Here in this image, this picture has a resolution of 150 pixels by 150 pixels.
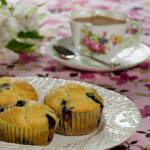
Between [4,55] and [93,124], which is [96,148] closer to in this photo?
[93,124]

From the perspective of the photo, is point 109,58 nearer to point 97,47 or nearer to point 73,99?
point 97,47

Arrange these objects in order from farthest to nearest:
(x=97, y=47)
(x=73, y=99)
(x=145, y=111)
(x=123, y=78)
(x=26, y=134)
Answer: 1. (x=97, y=47)
2. (x=123, y=78)
3. (x=145, y=111)
4. (x=73, y=99)
5. (x=26, y=134)

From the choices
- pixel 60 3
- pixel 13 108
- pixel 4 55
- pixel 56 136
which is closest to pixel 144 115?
pixel 56 136

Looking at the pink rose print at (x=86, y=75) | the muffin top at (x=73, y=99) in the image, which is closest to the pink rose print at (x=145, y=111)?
the muffin top at (x=73, y=99)

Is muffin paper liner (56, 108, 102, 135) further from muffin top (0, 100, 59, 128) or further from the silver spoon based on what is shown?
the silver spoon

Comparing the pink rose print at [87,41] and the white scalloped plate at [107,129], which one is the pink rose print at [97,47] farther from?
the white scalloped plate at [107,129]

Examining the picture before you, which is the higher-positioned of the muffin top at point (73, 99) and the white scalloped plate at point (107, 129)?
the muffin top at point (73, 99)

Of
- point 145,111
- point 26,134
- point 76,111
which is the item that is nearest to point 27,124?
point 26,134

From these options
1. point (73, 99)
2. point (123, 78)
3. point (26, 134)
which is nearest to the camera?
point (26, 134)
